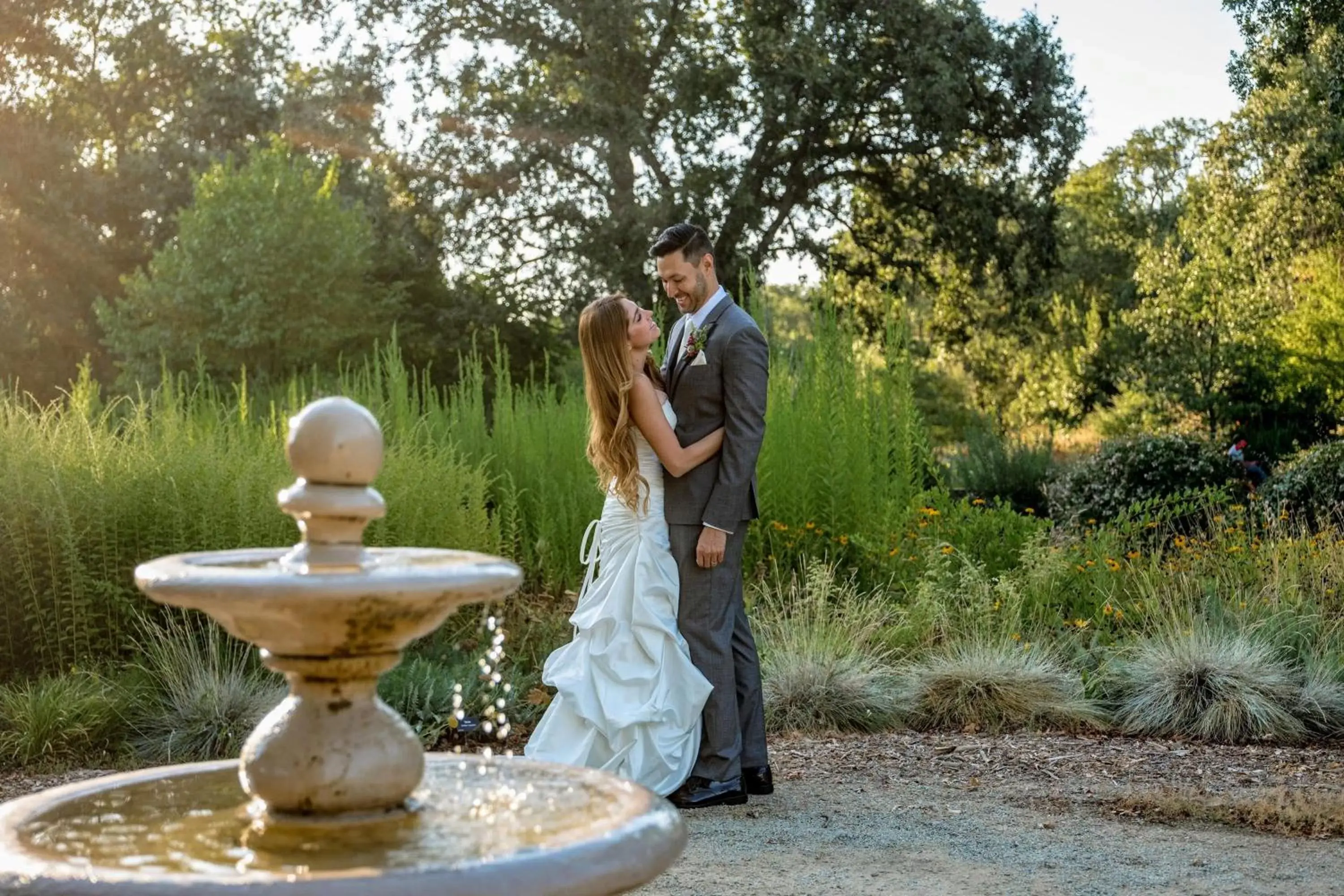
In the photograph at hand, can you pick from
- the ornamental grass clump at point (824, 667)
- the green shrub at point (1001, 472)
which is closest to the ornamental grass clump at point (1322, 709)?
the ornamental grass clump at point (824, 667)

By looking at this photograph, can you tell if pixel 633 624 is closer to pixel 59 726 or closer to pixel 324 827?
pixel 59 726

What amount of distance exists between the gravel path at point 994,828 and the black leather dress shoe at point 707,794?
5cm

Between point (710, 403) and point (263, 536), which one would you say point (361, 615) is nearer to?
point (710, 403)

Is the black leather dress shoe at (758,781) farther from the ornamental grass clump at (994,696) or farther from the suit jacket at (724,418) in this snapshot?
the ornamental grass clump at (994,696)

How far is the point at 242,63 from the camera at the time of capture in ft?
94.4

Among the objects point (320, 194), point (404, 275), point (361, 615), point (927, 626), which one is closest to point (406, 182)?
point (404, 275)

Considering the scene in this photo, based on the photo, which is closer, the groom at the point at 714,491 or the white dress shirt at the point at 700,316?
the groom at the point at 714,491

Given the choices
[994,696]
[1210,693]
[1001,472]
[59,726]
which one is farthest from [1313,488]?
[59,726]

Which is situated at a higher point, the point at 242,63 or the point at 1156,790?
the point at 242,63

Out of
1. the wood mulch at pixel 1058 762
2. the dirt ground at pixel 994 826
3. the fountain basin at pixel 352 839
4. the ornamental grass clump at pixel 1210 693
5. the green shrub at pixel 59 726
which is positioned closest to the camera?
the fountain basin at pixel 352 839

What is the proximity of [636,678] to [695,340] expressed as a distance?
1359 millimetres

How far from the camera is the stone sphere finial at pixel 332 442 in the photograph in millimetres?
1960

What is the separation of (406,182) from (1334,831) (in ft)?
69.5

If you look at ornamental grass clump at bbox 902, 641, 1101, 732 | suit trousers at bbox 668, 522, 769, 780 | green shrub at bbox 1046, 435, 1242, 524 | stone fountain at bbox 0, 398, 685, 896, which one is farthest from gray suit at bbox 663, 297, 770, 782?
green shrub at bbox 1046, 435, 1242, 524
